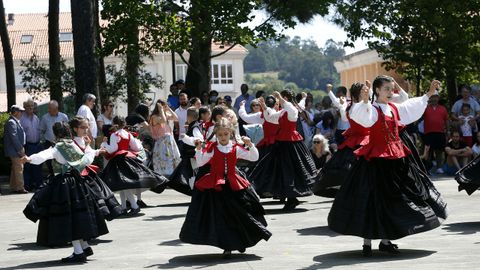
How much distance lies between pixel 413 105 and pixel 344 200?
1.18m

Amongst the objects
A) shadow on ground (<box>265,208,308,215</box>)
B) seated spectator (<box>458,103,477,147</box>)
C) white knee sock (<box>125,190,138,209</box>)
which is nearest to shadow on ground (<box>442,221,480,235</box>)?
shadow on ground (<box>265,208,308,215</box>)

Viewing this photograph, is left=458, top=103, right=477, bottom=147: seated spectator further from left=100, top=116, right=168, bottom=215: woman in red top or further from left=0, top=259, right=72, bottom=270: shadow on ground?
left=0, top=259, right=72, bottom=270: shadow on ground

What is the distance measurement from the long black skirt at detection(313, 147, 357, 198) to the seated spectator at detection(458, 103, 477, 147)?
8997mm

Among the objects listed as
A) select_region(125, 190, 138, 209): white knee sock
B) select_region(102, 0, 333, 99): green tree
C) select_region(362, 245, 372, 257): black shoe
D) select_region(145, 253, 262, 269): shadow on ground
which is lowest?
select_region(145, 253, 262, 269): shadow on ground

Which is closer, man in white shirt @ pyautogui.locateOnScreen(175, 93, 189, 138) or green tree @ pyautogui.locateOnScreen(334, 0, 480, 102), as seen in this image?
man in white shirt @ pyautogui.locateOnScreen(175, 93, 189, 138)

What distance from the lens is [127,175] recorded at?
17.3 m

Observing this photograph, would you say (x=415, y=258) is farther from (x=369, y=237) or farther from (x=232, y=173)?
(x=232, y=173)

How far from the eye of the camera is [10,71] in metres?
32.2

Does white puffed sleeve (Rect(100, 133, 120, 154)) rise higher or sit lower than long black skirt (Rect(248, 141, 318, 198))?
higher

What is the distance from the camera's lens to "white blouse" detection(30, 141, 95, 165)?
12.7 meters

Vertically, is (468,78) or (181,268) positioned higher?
(468,78)

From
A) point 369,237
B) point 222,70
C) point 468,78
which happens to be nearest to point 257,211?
point 369,237

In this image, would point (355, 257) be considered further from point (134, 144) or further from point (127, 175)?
point (134, 144)

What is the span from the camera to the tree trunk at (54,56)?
28.1 meters
